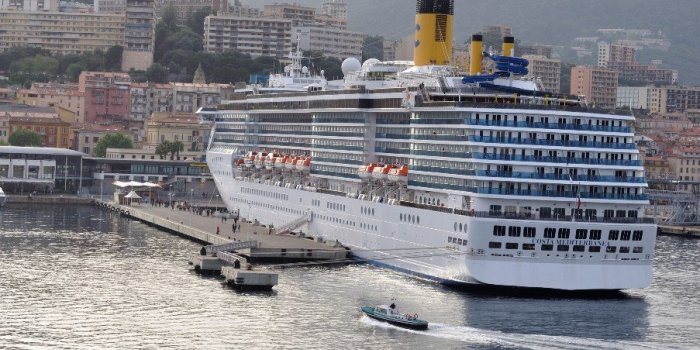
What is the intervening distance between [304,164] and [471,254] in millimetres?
20276

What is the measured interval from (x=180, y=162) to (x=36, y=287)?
192 feet

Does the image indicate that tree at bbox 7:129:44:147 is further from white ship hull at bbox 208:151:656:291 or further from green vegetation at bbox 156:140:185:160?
white ship hull at bbox 208:151:656:291

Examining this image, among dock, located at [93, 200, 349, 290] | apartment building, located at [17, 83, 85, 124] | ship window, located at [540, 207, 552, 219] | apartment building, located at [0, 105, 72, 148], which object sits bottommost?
dock, located at [93, 200, 349, 290]

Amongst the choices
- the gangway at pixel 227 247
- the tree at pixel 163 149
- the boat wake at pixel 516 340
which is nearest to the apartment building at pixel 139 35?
the tree at pixel 163 149

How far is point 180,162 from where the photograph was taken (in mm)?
114375

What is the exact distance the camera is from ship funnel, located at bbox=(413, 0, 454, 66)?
70.1 meters

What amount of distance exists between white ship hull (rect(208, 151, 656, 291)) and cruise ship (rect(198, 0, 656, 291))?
0.16 feet

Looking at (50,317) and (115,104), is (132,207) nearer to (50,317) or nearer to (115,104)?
(50,317)

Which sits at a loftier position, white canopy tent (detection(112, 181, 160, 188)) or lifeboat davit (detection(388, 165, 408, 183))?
lifeboat davit (detection(388, 165, 408, 183))

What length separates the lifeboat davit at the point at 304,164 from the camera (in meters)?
73.9

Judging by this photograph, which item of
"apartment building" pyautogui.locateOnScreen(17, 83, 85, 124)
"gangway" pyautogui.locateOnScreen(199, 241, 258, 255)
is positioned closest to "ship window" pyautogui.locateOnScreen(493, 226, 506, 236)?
"gangway" pyautogui.locateOnScreen(199, 241, 258, 255)

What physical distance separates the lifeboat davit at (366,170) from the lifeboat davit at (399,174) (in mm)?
2220

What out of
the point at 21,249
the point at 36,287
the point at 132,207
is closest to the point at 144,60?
the point at 132,207

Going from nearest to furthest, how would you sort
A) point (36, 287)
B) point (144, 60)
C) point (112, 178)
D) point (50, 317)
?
point (50, 317)
point (36, 287)
point (112, 178)
point (144, 60)
